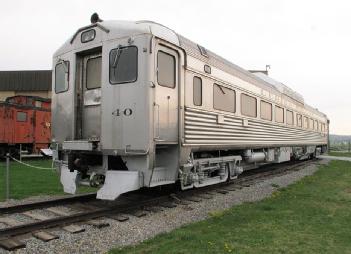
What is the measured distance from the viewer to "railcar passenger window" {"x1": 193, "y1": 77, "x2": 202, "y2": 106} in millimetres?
9102

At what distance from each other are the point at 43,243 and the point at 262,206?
15.8ft

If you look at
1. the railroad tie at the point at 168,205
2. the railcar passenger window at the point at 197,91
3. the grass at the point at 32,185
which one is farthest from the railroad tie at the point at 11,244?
the railcar passenger window at the point at 197,91

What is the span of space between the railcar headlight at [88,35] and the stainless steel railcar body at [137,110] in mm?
22

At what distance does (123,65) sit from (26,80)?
4684cm

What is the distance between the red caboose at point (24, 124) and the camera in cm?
Answer: 2221

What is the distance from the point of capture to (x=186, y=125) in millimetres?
8516

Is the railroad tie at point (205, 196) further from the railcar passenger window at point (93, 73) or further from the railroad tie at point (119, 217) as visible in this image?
the railcar passenger window at point (93, 73)

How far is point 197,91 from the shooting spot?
9234 millimetres

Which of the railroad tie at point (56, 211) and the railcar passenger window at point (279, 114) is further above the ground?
the railcar passenger window at point (279, 114)

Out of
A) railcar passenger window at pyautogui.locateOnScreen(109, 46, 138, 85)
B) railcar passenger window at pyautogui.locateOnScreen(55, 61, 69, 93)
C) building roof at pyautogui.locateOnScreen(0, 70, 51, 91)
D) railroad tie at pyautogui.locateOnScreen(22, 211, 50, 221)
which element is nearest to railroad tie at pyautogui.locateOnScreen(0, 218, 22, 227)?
railroad tie at pyautogui.locateOnScreen(22, 211, 50, 221)

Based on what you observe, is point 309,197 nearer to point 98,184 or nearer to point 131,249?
point 98,184

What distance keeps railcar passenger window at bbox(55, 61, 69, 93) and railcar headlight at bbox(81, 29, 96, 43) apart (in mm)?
727

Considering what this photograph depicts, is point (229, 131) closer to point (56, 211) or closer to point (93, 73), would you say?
point (93, 73)

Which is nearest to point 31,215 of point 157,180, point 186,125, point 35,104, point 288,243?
point 157,180
